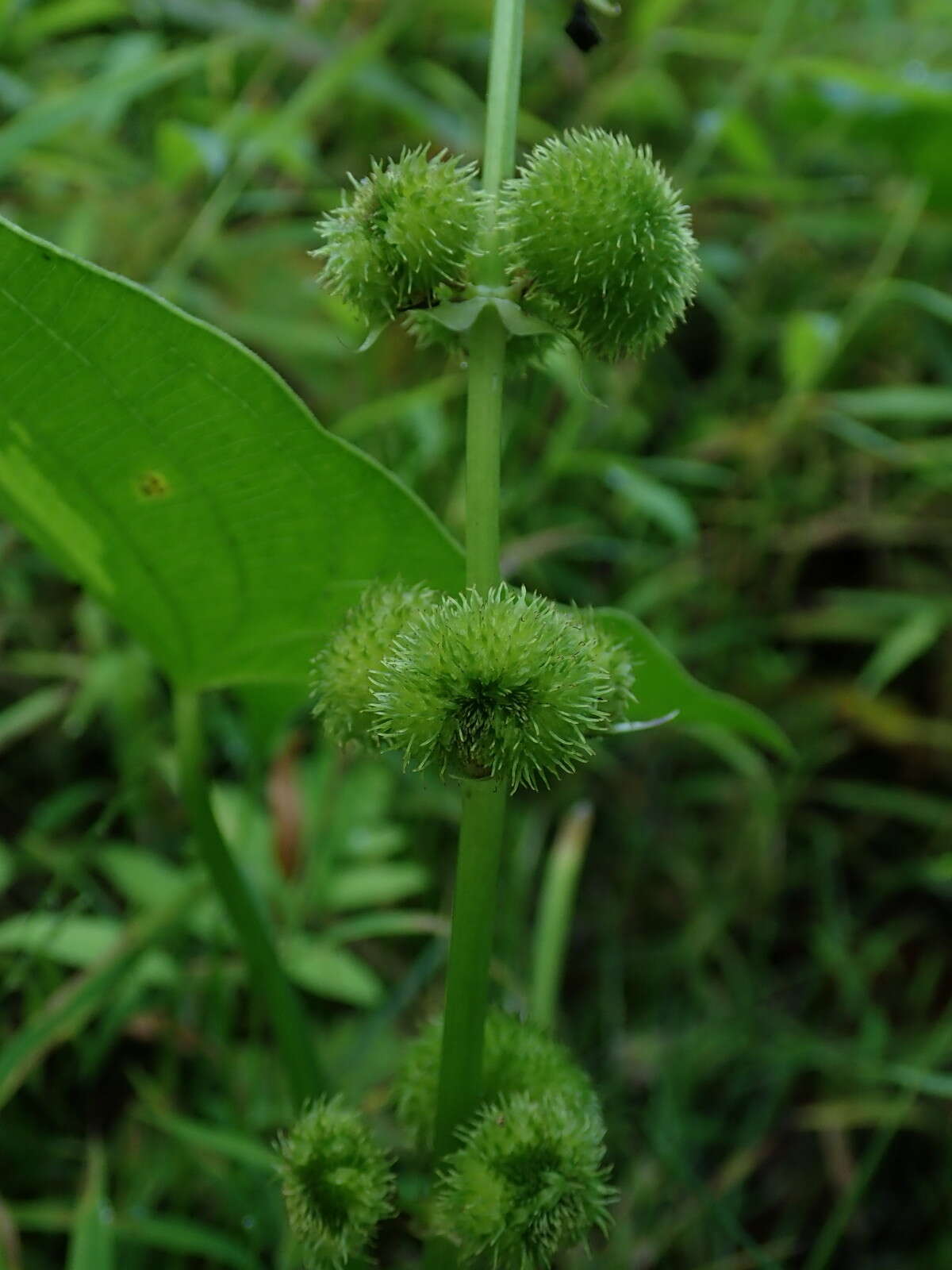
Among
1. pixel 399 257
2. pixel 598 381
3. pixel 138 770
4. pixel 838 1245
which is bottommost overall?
pixel 838 1245

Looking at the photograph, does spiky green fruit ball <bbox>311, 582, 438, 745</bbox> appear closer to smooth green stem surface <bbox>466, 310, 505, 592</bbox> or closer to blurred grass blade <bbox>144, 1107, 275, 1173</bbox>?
smooth green stem surface <bbox>466, 310, 505, 592</bbox>

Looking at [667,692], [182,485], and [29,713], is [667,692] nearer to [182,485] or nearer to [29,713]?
[182,485]

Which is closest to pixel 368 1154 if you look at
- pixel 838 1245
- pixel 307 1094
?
pixel 307 1094

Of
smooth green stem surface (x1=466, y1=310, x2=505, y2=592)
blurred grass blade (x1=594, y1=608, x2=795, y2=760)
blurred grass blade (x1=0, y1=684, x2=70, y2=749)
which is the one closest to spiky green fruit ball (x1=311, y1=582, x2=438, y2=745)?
smooth green stem surface (x1=466, y1=310, x2=505, y2=592)

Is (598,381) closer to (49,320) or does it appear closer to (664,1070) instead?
(664,1070)

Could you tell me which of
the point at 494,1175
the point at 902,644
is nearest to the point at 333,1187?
the point at 494,1175

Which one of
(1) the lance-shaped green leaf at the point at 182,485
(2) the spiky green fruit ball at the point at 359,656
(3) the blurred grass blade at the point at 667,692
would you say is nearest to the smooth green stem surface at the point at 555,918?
(3) the blurred grass blade at the point at 667,692

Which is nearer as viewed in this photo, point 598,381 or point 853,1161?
point 853,1161
